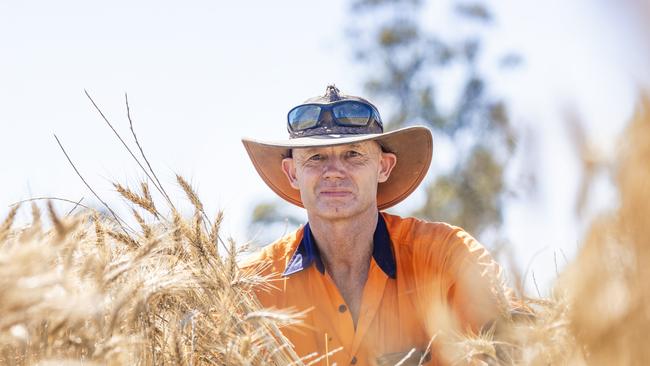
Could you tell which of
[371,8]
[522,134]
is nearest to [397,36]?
[371,8]

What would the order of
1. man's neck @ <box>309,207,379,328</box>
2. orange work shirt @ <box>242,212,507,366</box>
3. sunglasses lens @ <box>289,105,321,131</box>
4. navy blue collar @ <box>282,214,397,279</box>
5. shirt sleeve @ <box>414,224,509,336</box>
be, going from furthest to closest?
sunglasses lens @ <box>289,105,321,131</box>, man's neck @ <box>309,207,379,328</box>, navy blue collar @ <box>282,214,397,279</box>, orange work shirt @ <box>242,212,507,366</box>, shirt sleeve @ <box>414,224,509,336</box>

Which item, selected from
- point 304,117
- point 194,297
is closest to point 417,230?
point 304,117

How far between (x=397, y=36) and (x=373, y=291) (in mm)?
20745

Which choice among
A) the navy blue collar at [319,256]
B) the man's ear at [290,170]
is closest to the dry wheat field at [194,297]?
the navy blue collar at [319,256]

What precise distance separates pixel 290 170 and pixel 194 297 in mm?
2022

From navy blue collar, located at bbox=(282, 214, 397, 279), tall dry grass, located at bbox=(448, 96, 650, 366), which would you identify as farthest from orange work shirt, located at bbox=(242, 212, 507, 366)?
tall dry grass, located at bbox=(448, 96, 650, 366)

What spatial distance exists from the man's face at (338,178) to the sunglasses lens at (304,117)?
0.46ft

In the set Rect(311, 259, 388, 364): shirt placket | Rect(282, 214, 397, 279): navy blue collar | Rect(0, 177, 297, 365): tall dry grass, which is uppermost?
Rect(0, 177, 297, 365): tall dry grass

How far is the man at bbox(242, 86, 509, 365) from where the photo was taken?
3566 mm

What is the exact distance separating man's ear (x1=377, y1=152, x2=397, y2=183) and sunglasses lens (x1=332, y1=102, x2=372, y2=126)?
0.32m

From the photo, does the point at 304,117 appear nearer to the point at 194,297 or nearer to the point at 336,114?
the point at 336,114

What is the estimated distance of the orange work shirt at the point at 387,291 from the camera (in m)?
3.45

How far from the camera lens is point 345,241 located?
405cm

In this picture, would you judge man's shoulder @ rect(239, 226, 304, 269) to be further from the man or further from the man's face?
the man's face
